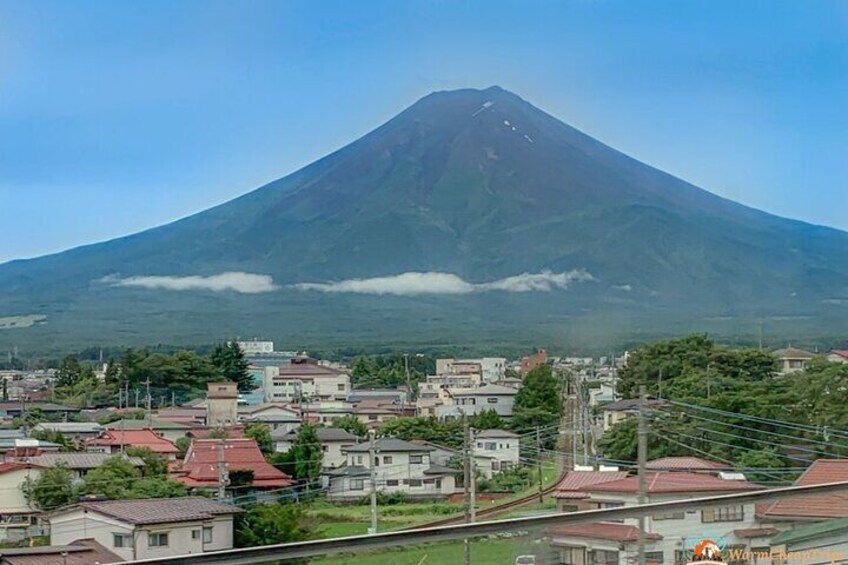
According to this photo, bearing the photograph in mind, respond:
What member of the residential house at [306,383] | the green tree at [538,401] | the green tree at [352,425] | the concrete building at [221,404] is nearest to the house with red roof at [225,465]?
the green tree at [352,425]

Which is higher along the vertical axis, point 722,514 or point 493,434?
point 722,514

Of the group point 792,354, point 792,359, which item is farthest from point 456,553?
point 792,354

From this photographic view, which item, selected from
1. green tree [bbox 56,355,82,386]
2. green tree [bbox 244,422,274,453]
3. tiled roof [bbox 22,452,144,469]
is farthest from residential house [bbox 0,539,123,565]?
green tree [bbox 56,355,82,386]

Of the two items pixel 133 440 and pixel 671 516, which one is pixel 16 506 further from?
pixel 671 516

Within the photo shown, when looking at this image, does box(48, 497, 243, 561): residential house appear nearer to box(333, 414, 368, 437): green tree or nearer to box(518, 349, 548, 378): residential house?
box(333, 414, 368, 437): green tree

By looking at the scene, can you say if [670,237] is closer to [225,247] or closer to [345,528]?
[225,247]
